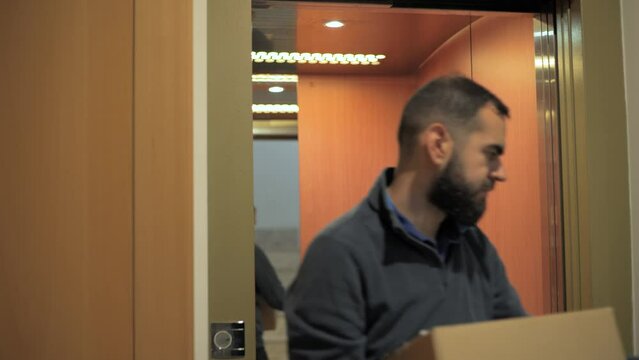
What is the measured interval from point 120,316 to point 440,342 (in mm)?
733

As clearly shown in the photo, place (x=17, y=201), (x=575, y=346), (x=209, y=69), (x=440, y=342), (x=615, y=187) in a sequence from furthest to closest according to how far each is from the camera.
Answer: (x=615, y=187) < (x=209, y=69) < (x=17, y=201) < (x=575, y=346) < (x=440, y=342)

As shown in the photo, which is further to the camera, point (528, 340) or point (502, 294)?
point (502, 294)

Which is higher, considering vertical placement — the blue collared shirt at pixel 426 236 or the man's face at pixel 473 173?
the man's face at pixel 473 173

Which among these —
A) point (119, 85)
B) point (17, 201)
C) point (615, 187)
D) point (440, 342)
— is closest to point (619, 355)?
point (440, 342)

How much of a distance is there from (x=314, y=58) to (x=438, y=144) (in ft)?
1.25

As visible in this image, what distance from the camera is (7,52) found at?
1.40m

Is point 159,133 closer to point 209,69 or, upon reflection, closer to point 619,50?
point 209,69

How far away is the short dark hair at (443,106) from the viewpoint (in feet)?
4.89

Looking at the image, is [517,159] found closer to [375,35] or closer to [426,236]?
[426,236]

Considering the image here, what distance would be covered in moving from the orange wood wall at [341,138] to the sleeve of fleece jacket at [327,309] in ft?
0.27

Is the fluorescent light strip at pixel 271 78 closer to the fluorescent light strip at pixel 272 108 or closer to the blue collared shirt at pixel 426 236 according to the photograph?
the fluorescent light strip at pixel 272 108

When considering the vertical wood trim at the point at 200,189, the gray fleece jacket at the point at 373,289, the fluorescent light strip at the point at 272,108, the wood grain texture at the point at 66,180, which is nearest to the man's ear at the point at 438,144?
the gray fleece jacket at the point at 373,289

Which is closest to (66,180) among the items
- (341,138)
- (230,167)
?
(230,167)

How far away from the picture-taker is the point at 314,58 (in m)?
1.53
